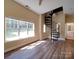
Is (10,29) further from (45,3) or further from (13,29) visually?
(45,3)

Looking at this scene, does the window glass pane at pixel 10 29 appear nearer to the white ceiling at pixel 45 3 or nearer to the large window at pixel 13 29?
the large window at pixel 13 29

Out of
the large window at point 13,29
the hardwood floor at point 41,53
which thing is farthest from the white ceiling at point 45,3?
the hardwood floor at point 41,53

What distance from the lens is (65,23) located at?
1566 centimetres

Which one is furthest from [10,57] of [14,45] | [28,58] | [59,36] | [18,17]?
[59,36]

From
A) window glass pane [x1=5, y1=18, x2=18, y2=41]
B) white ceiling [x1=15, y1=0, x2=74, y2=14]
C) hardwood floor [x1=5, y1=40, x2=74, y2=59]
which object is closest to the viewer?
hardwood floor [x1=5, y1=40, x2=74, y2=59]

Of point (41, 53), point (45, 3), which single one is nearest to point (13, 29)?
point (41, 53)

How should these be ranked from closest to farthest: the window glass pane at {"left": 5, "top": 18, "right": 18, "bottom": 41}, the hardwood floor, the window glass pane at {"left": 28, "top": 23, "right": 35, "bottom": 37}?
the hardwood floor
the window glass pane at {"left": 5, "top": 18, "right": 18, "bottom": 41}
the window glass pane at {"left": 28, "top": 23, "right": 35, "bottom": 37}

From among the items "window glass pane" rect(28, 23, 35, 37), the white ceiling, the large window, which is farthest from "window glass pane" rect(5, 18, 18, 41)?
"window glass pane" rect(28, 23, 35, 37)

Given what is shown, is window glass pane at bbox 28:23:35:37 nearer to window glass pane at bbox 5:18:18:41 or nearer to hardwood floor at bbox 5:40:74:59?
window glass pane at bbox 5:18:18:41

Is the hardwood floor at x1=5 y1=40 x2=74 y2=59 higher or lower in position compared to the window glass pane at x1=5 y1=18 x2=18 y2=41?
lower

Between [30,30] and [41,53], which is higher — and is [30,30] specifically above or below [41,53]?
above

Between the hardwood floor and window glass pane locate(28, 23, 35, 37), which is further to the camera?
window glass pane locate(28, 23, 35, 37)

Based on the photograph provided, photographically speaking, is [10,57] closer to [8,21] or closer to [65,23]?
[8,21]
